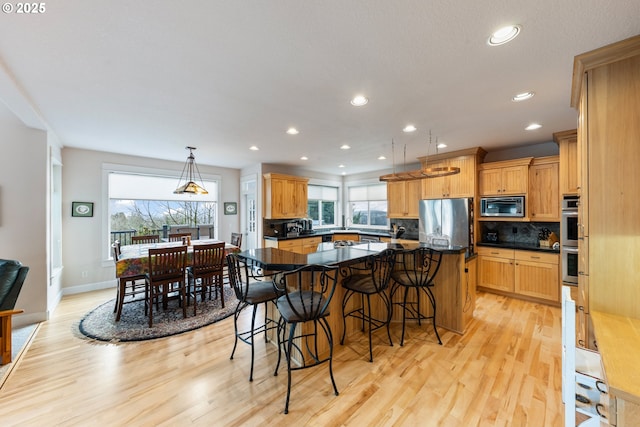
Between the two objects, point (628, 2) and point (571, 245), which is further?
point (571, 245)

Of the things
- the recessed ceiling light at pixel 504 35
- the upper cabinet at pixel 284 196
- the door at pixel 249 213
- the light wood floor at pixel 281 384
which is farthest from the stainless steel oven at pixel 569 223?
the door at pixel 249 213

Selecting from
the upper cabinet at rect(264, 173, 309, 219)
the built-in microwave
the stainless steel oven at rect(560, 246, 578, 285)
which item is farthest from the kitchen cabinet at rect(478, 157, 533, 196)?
the upper cabinet at rect(264, 173, 309, 219)

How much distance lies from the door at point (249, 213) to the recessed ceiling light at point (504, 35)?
5.16 metres

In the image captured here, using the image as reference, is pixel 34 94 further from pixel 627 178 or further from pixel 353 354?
pixel 627 178

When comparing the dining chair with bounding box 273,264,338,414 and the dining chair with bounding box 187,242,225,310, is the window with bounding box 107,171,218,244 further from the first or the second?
the dining chair with bounding box 273,264,338,414

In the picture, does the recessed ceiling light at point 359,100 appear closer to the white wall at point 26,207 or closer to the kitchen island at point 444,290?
the kitchen island at point 444,290

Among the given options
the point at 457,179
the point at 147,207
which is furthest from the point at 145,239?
the point at 457,179

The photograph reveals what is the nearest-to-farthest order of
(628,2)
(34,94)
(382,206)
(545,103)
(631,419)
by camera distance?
(631,419) → (628,2) → (34,94) → (545,103) → (382,206)

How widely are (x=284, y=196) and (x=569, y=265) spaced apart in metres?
4.88

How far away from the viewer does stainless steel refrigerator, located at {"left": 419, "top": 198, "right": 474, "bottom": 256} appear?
4.34m

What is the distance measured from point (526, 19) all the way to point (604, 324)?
6.19ft

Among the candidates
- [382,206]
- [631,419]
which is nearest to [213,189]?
[382,206]

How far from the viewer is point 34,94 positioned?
242 cm

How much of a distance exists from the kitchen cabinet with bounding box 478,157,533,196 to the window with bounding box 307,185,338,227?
3.87 m
